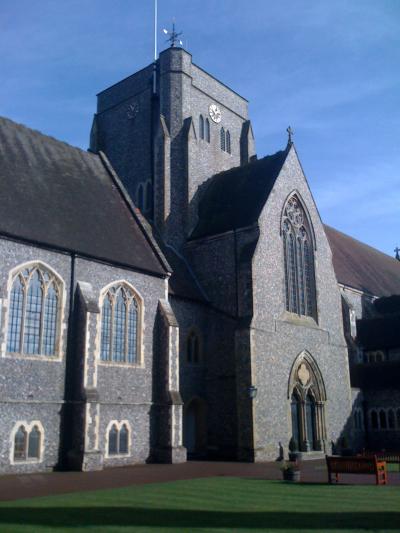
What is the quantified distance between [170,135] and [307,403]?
1850cm

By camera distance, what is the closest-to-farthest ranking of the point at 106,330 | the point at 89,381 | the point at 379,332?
the point at 89,381 < the point at 106,330 < the point at 379,332

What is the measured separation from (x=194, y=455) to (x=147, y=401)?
5671 mm

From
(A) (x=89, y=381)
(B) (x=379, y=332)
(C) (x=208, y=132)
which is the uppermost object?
(C) (x=208, y=132)

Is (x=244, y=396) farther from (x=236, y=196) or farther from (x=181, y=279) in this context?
(x=236, y=196)

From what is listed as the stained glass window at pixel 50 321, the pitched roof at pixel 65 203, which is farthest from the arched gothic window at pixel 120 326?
the stained glass window at pixel 50 321

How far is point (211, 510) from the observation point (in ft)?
38.3

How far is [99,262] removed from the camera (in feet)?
78.6

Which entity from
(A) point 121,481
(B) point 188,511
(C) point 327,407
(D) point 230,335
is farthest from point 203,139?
(B) point 188,511

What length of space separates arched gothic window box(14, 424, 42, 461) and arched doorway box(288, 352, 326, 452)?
46.5 ft

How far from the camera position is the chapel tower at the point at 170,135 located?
3512 cm

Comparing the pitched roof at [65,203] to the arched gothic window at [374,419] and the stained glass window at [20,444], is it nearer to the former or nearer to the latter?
the stained glass window at [20,444]

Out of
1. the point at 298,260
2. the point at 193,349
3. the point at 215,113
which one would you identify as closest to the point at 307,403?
the point at 193,349

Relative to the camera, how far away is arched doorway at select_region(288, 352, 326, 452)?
30.6 m

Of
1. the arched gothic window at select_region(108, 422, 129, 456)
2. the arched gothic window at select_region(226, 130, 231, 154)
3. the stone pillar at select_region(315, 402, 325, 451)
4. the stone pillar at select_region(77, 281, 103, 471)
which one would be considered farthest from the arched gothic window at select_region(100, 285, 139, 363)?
the arched gothic window at select_region(226, 130, 231, 154)
